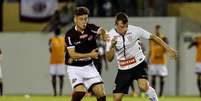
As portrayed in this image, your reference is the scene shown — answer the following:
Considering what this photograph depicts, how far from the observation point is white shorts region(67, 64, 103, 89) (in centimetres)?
1622

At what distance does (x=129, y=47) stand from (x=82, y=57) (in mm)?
1291

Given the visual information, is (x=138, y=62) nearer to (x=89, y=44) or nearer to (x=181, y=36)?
(x=89, y=44)

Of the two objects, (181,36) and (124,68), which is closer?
(124,68)

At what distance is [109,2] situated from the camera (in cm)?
3344

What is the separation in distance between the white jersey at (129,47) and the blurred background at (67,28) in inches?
607

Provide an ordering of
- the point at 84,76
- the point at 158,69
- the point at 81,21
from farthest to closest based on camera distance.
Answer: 1. the point at 158,69
2. the point at 84,76
3. the point at 81,21

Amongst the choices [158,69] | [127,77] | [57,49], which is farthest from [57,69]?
[127,77]

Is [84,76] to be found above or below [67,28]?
above

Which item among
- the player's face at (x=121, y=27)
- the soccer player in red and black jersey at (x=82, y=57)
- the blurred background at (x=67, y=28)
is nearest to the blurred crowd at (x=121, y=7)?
the blurred background at (x=67, y=28)

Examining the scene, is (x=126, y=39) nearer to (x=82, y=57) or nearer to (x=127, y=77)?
(x=127, y=77)

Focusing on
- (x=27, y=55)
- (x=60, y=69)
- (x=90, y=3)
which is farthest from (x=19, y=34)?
(x=60, y=69)

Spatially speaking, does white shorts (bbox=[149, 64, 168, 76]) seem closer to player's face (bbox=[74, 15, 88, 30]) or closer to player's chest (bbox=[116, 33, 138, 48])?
player's chest (bbox=[116, 33, 138, 48])

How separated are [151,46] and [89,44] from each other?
12.4 metres

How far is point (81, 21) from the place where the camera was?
15.9 meters
